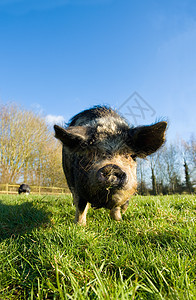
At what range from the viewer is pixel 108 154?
258 centimetres

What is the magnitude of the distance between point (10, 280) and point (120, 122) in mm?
2381

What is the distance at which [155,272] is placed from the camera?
162 centimetres

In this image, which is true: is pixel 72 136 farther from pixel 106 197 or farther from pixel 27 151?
pixel 27 151

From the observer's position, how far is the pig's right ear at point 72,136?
254 centimetres

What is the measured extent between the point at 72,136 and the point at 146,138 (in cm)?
104

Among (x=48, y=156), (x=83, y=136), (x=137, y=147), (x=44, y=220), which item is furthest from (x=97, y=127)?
(x=48, y=156)

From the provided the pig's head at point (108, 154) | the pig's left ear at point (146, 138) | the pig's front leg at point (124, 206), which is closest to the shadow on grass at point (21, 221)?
the pig's head at point (108, 154)

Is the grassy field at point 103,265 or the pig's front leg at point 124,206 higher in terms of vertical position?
the pig's front leg at point 124,206

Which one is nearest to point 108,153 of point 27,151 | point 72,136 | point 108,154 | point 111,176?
point 108,154

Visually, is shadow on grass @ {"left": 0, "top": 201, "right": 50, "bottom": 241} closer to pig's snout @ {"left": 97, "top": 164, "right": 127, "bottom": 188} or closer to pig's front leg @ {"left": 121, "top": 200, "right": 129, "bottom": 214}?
pig's front leg @ {"left": 121, "top": 200, "right": 129, "bottom": 214}

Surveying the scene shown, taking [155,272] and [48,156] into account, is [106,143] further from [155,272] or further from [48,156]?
[48,156]

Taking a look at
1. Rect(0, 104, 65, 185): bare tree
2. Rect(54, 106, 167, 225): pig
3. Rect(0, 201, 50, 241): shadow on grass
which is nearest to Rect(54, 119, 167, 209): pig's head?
Rect(54, 106, 167, 225): pig

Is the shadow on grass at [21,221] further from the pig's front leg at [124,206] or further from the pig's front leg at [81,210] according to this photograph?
the pig's front leg at [124,206]

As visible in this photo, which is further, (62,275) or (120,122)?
(120,122)
